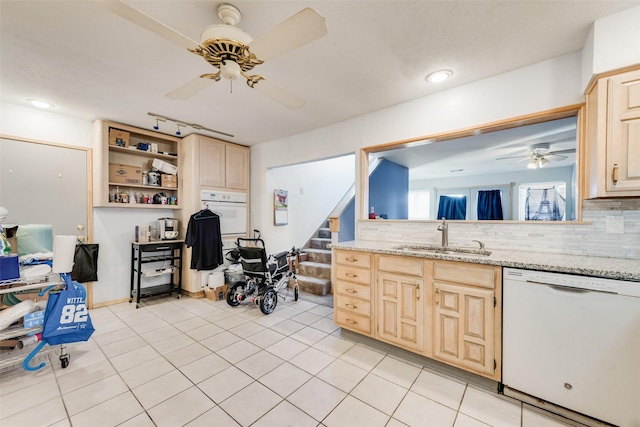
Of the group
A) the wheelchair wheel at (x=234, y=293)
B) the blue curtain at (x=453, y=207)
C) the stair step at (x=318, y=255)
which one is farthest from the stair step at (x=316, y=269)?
the blue curtain at (x=453, y=207)

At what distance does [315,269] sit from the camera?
168 inches

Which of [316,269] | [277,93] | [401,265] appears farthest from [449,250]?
[316,269]

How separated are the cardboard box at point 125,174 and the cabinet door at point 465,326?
13.6 feet

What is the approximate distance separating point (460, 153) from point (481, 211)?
1.23 meters

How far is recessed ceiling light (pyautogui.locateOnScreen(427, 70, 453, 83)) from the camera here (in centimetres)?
227

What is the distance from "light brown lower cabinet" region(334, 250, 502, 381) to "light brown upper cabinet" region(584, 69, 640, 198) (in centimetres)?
88

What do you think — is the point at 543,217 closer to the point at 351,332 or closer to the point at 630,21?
the point at 630,21

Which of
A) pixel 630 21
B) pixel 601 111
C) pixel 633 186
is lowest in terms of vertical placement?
pixel 633 186

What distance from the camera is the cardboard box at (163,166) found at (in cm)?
392

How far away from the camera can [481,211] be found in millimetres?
4625

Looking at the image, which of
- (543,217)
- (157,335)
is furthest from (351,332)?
(543,217)

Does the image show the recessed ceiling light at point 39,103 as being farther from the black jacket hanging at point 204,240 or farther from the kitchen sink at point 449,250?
the kitchen sink at point 449,250

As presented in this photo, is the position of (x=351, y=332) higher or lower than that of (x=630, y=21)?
lower

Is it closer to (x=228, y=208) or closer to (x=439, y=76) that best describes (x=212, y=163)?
(x=228, y=208)
